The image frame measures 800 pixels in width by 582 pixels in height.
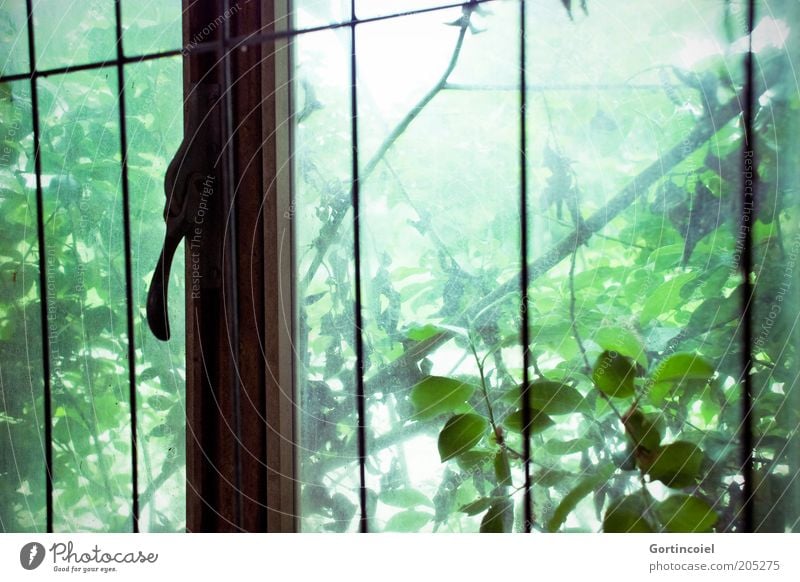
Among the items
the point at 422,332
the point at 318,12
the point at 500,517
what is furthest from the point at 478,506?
the point at 318,12

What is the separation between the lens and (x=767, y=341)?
0.40 m

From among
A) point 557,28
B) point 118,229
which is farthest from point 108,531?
point 557,28

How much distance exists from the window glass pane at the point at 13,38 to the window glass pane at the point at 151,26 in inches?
3.0

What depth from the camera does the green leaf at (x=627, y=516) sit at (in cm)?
41

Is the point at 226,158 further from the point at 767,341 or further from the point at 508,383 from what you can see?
the point at 767,341

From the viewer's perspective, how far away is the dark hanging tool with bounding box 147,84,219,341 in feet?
1.46

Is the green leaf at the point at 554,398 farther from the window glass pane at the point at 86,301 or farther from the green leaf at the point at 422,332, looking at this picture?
the window glass pane at the point at 86,301

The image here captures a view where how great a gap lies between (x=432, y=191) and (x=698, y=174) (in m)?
0.16

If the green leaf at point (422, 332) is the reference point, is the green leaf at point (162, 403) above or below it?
below

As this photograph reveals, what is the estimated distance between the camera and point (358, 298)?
45cm

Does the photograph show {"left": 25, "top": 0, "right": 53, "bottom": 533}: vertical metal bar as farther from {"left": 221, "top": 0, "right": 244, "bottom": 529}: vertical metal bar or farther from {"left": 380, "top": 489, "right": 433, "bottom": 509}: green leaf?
{"left": 380, "top": 489, "right": 433, "bottom": 509}: green leaf

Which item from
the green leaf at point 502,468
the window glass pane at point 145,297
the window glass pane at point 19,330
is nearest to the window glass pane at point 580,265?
the green leaf at point 502,468

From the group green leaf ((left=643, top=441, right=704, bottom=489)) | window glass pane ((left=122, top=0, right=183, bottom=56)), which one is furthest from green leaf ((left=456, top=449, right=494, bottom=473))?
window glass pane ((left=122, top=0, right=183, bottom=56))
